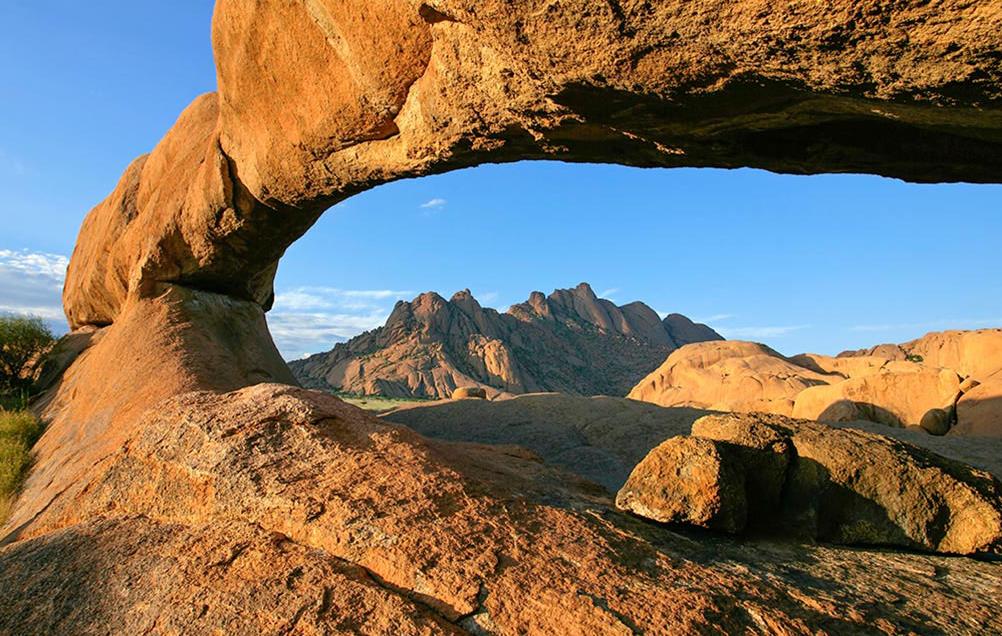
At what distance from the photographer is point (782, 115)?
3.62 m

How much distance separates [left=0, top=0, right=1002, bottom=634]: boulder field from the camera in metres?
2.67

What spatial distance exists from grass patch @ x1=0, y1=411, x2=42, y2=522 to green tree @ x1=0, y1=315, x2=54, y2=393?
358 centimetres

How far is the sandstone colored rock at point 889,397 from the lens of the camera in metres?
12.3

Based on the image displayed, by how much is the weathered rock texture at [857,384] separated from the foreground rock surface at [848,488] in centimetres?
781

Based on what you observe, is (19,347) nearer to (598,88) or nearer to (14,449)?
(14,449)

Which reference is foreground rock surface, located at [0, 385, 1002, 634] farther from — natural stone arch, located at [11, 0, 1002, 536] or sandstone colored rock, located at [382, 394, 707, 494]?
sandstone colored rock, located at [382, 394, 707, 494]

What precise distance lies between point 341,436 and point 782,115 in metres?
3.39

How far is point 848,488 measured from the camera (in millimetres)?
4496

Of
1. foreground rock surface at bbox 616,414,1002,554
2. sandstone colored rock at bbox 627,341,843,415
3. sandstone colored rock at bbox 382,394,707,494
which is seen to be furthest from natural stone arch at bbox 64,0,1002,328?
sandstone colored rock at bbox 627,341,843,415

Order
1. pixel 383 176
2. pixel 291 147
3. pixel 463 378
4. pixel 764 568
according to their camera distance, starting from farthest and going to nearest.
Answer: pixel 463 378, pixel 291 147, pixel 383 176, pixel 764 568

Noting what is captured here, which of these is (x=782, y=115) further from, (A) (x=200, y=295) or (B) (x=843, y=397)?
(B) (x=843, y=397)

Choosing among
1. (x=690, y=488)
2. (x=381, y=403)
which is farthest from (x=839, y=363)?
(x=690, y=488)

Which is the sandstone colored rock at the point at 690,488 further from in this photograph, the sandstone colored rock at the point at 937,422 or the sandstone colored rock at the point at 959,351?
the sandstone colored rock at the point at 959,351

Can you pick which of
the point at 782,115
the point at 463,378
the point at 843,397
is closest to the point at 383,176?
the point at 782,115
